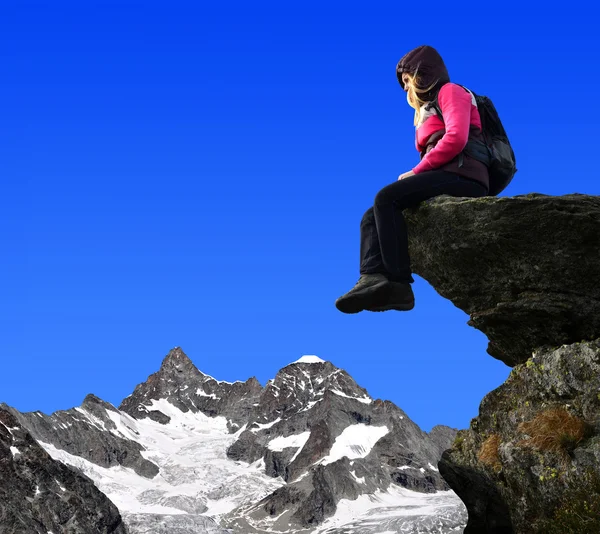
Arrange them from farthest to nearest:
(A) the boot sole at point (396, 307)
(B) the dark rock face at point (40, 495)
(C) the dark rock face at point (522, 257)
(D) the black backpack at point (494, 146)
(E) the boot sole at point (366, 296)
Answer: (B) the dark rock face at point (40, 495), (D) the black backpack at point (494, 146), (A) the boot sole at point (396, 307), (E) the boot sole at point (366, 296), (C) the dark rock face at point (522, 257)

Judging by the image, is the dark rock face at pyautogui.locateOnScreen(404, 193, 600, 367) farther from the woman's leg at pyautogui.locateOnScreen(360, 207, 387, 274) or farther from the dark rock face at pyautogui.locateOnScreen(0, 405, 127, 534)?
the dark rock face at pyautogui.locateOnScreen(0, 405, 127, 534)

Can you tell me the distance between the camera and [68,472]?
17588cm

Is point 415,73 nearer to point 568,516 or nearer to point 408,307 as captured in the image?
point 408,307

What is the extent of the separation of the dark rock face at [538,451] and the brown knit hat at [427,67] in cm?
500

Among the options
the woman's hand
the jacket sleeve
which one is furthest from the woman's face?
the woman's hand

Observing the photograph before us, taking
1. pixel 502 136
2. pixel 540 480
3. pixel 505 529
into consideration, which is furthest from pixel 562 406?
→ pixel 502 136

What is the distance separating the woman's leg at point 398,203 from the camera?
46.9 ft

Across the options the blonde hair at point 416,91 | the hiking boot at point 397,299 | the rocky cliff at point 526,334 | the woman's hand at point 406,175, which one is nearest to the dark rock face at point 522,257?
the rocky cliff at point 526,334

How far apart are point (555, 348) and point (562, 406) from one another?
4.35 feet

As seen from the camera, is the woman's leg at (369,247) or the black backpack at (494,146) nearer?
the woman's leg at (369,247)

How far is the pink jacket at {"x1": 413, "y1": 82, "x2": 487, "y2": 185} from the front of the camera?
14.0 m

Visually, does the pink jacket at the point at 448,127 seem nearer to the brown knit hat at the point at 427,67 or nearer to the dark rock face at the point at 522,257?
the brown knit hat at the point at 427,67

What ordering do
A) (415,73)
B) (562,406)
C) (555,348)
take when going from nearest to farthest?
(562,406) → (555,348) → (415,73)

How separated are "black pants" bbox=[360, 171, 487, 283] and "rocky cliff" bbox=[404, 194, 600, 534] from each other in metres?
0.25
